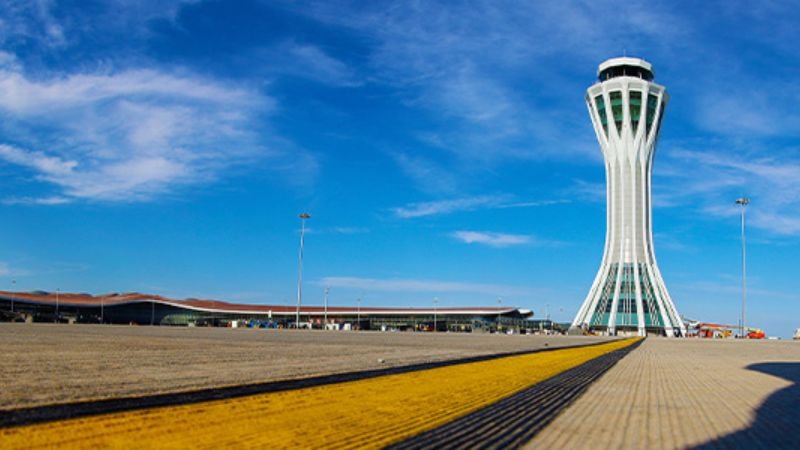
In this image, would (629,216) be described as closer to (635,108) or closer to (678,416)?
(635,108)

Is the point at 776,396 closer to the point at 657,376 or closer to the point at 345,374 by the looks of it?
the point at 657,376

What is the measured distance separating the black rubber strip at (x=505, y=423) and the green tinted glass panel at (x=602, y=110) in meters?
96.8

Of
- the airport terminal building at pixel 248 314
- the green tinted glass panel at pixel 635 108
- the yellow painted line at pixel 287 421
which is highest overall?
the green tinted glass panel at pixel 635 108

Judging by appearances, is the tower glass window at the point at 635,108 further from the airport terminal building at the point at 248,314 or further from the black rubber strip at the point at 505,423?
the black rubber strip at the point at 505,423

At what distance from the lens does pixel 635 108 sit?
10225 cm

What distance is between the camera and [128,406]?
9109mm

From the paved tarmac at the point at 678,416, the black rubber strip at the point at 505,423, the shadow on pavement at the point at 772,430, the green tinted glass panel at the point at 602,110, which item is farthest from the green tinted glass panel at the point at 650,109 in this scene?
the black rubber strip at the point at 505,423

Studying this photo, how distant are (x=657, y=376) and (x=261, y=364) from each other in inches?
444

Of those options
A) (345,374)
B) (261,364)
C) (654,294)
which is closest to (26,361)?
(261,364)

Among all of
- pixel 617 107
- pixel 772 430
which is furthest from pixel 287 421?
pixel 617 107

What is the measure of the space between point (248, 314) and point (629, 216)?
280 feet

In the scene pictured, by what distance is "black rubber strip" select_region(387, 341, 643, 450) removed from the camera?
7.50 meters

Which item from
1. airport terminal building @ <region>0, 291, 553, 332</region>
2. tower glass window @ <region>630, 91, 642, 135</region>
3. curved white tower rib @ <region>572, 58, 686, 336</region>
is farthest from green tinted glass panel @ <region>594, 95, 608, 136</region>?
airport terminal building @ <region>0, 291, 553, 332</region>

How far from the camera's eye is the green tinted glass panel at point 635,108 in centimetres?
10206
